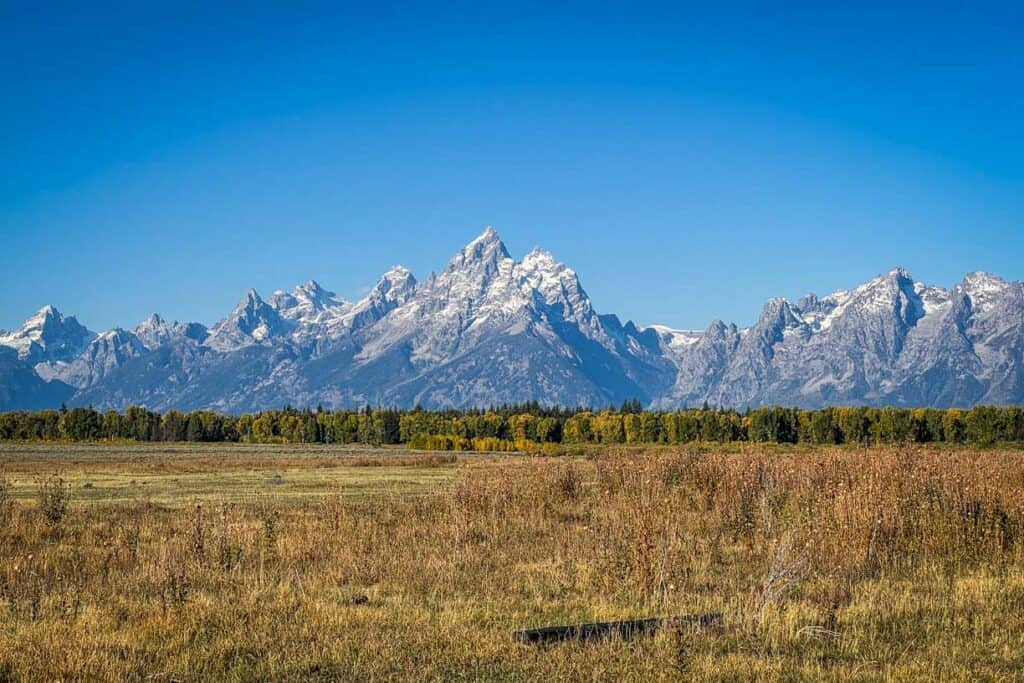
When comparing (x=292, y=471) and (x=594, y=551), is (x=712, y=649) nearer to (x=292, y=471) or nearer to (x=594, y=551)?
(x=594, y=551)

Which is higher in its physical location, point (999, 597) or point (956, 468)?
point (956, 468)

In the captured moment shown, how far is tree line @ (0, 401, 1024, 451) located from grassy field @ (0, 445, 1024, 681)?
113379mm

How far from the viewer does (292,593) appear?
13328mm

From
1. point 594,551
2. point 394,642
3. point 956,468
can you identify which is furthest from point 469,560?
point 956,468

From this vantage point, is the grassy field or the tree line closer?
the grassy field

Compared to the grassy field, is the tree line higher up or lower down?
lower down

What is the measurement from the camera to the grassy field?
31.5 feet

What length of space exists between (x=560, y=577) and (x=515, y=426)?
167711 mm

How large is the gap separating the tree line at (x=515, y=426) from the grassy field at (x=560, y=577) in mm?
113379

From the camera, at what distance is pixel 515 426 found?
7156 inches

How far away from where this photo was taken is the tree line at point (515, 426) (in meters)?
146

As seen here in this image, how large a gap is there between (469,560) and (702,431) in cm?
14711

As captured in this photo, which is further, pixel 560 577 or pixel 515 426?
pixel 515 426

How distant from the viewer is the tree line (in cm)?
14575
